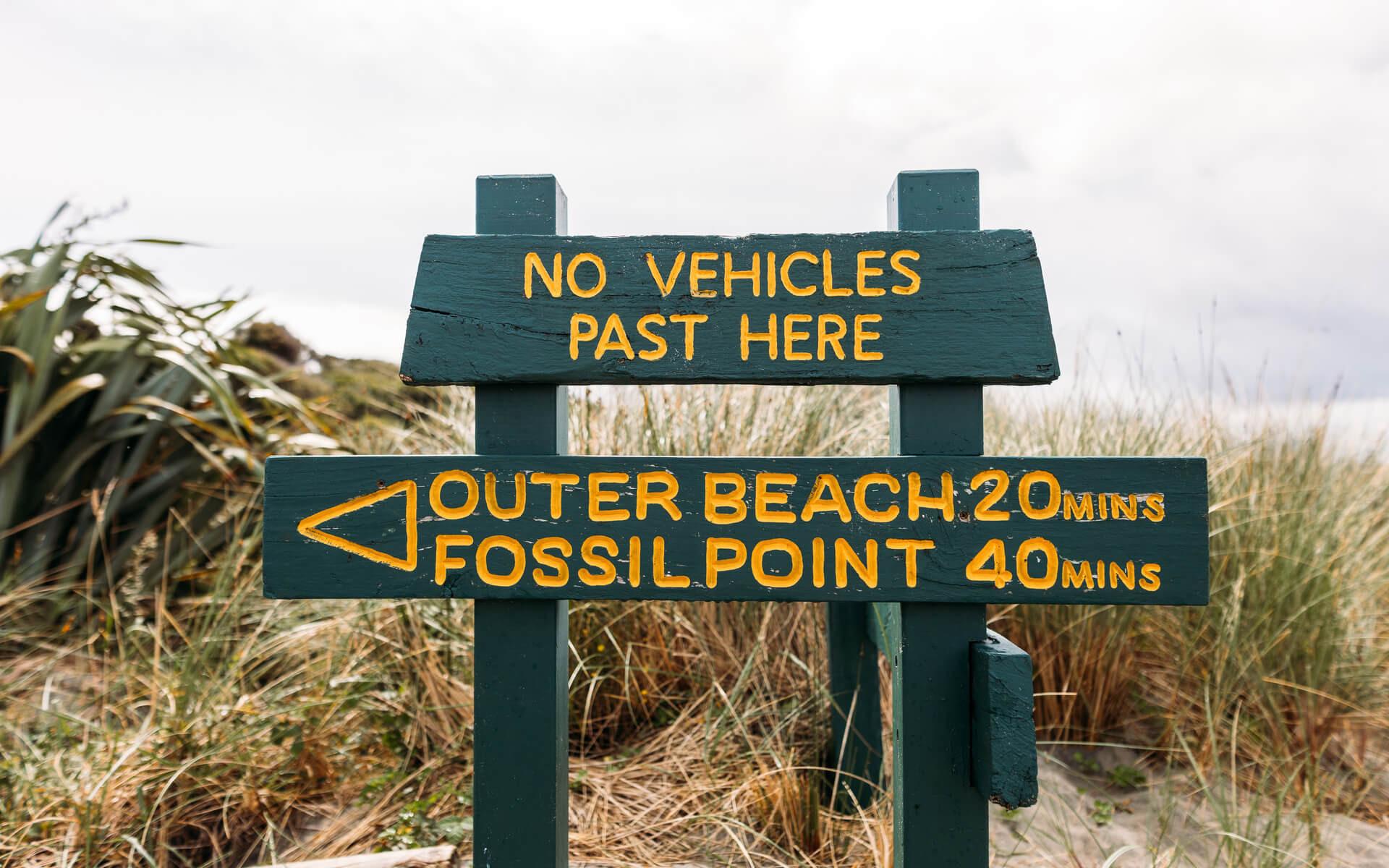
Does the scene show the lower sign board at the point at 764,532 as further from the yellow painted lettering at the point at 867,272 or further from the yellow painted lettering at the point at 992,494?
the yellow painted lettering at the point at 867,272

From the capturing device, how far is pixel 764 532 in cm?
162

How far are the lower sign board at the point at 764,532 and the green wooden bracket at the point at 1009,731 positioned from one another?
15 centimetres

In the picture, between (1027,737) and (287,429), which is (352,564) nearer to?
(1027,737)

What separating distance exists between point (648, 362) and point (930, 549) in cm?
74

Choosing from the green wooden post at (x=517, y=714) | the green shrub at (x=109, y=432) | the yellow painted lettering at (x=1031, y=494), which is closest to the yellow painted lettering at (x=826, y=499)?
the yellow painted lettering at (x=1031, y=494)

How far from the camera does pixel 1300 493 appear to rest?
11.1 ft

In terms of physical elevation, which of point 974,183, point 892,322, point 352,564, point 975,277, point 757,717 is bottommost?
point 757,717

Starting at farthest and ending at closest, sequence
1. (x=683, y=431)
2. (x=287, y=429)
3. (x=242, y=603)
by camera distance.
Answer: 1. (x=287, y=429)
2. (x=242, y=603)
3. (x=683, y=431)

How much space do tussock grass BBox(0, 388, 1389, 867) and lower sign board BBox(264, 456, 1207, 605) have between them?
920 millimetres

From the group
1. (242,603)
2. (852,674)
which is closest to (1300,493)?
(852,674)

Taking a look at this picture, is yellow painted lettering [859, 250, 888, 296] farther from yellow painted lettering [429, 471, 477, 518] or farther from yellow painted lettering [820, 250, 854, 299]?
yellow painted lettering [429, 471, 477, 518]

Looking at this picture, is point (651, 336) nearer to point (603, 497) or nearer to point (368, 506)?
point (603, 497)

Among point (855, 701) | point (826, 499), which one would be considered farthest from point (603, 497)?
point (855, 701)

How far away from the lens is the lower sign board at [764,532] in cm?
161
